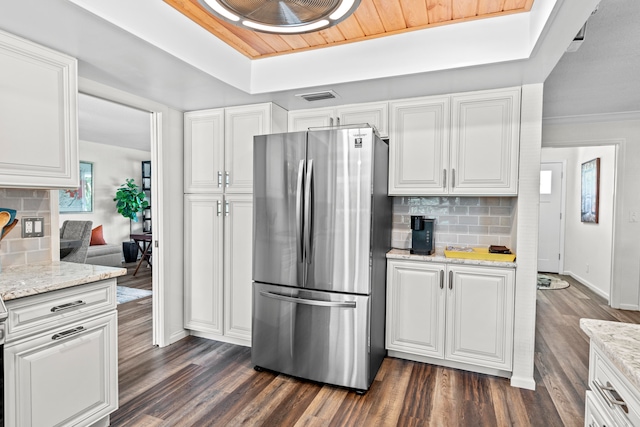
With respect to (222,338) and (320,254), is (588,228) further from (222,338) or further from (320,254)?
(222,338)

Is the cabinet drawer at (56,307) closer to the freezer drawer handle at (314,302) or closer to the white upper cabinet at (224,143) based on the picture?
the freezer drawer handle at (314,302)

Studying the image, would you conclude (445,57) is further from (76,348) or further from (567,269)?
(567,269)

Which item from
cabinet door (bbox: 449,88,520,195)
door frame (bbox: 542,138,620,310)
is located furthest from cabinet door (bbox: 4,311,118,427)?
door frame (bbox: 542,138,620,310)

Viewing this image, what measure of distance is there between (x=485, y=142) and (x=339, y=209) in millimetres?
1233

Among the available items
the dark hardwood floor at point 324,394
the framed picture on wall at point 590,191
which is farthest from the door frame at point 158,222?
the framed picture on wall at point 590,191

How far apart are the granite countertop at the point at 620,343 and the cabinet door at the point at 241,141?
255cm

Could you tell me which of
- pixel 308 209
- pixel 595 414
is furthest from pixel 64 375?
pixel 595 414

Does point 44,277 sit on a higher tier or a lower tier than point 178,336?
higher

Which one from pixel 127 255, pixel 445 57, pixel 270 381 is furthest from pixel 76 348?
pixel 127 255

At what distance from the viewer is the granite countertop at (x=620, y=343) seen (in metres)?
0.87

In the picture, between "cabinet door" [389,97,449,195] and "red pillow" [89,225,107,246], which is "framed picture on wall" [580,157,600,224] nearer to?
"cabinet door" [389,97,449,195]

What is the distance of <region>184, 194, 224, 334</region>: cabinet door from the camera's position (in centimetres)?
325

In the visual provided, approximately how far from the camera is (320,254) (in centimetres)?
253

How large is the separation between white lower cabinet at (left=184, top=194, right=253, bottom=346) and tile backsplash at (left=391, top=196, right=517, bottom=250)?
1377 millimetres
